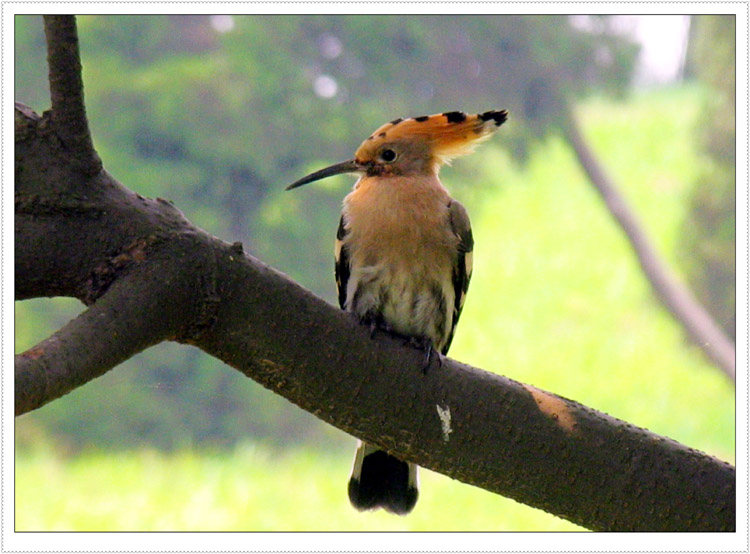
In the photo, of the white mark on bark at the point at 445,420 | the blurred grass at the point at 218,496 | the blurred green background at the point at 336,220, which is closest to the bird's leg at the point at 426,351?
the white mark on bark at the point at 445,420

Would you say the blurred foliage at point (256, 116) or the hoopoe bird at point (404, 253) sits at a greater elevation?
the blurred foliage at point (256, 116)

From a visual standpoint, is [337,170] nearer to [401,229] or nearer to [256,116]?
[401,229]

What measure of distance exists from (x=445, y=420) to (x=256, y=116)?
194cm

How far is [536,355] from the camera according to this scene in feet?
8.60

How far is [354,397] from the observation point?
810mm

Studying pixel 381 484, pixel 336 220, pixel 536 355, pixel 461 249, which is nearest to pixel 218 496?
pixel 336 220

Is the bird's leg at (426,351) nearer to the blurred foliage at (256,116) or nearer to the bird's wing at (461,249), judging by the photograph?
the bird's wing at (461,249)

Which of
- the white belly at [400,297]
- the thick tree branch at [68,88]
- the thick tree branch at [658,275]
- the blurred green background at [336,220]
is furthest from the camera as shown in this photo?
the thick tree branch at [658,275]

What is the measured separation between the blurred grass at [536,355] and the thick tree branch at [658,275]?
1.4 inches

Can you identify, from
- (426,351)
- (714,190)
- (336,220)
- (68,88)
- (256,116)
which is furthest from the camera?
(714,190)

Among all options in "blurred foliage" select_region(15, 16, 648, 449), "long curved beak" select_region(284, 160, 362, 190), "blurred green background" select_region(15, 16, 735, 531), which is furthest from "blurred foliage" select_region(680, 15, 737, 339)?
"long curved beak" select_region(284, 160, 362, 190)

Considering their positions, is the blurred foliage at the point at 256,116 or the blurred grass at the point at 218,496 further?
the blurred foliage at the point at 256,116

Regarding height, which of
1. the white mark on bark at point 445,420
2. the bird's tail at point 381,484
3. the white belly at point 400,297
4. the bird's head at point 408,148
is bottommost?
the white mark on bark at point 445,420

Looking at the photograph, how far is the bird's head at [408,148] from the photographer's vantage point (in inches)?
46.7
